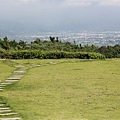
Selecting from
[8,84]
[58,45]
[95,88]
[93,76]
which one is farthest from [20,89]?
[58,45]

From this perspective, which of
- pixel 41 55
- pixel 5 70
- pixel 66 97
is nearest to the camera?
pixel 66 97

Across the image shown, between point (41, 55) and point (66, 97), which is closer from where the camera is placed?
point (66, 97)

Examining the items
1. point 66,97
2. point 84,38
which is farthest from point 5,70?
point 84,38

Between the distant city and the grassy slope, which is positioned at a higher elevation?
the distant city

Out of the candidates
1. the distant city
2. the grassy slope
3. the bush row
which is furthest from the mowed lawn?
the distant city

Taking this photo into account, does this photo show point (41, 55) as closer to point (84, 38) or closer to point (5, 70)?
point (5, 70)

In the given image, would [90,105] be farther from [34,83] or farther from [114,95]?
[34,83]

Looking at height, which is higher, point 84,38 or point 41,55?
point 84,38

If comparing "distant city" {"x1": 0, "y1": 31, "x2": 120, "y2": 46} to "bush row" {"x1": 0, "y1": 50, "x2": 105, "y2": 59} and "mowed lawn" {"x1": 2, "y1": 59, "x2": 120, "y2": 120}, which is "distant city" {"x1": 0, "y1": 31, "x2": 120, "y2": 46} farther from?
"mowed lawn" {"x1": 2, "y1": 59, "x2": 120, "y2": 120}

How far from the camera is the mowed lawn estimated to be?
9.00m

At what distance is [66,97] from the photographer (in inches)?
447

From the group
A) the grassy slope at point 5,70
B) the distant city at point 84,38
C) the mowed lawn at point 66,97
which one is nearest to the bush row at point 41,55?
the grassy slope at point 5,70

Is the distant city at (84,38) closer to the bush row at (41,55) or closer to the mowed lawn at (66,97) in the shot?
the bush row at (41,55)

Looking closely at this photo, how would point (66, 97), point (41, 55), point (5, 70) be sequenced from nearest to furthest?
point (66, 97) < point (5, 70) < point (41, 55)
